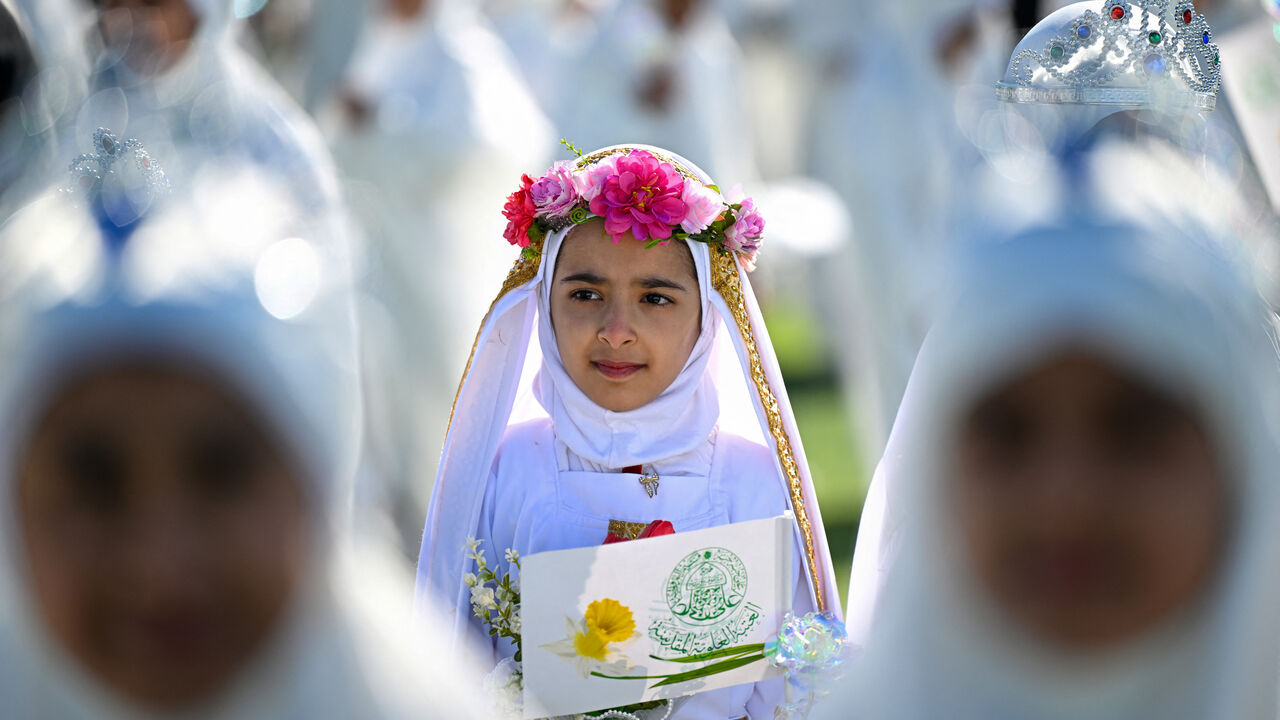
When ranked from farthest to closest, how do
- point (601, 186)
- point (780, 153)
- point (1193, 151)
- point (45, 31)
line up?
1. point (780, 153)
2. point (45, 31)
3. point (601, 186)
4. point (1193, 151)

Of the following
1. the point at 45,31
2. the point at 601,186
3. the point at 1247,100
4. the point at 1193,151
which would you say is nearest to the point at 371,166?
the point at 45,31

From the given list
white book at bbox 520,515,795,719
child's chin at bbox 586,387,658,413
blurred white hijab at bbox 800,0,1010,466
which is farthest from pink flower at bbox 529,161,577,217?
blurred white hijab at bbox 800,0,1010,466

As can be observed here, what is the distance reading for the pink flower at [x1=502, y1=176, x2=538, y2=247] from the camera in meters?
2.75

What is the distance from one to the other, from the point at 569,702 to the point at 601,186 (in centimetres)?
101

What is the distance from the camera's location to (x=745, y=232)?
9.00ft

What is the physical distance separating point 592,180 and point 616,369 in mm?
383

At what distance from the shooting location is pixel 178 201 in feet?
4.16

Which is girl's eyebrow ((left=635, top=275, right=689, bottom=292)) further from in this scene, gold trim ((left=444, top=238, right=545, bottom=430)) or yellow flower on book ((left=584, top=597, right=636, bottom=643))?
yellow flower on book ((left=584, top=597, right=636, bottom=643))

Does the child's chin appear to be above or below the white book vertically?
above

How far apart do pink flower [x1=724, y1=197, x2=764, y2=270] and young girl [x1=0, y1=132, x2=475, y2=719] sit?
152cm

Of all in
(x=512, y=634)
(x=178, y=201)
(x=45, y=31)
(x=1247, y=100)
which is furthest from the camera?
(x=1247, y=100)

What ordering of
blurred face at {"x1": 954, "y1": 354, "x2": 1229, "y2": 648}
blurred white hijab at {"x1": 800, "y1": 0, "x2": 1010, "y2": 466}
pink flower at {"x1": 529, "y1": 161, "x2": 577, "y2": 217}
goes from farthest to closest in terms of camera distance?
blurred white hijab at {"x1": 800, "y1": 0, "x2": 1010, "y2": 466} < pink flower at {"x1": 529, "y1": 161, "x2": 577, "y2": 217} < blurred face at {"x1": 954, "y1": 354, "x2": 1229, "y2": 648}

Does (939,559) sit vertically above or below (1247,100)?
below

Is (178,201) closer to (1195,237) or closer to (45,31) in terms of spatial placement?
(1195,237)
